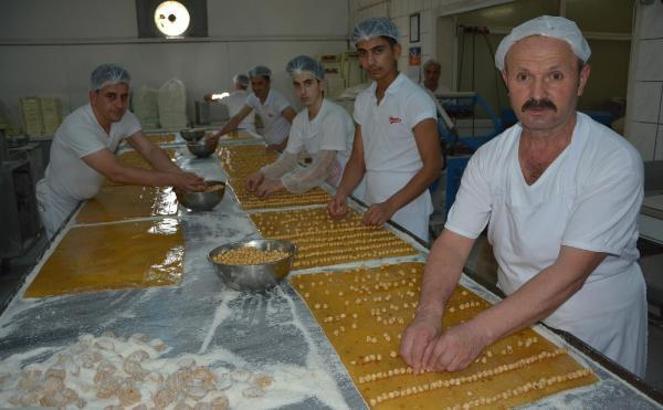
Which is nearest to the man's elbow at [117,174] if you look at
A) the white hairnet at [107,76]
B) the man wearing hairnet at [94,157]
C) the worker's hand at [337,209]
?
the man wearing hairnet at [94,157]

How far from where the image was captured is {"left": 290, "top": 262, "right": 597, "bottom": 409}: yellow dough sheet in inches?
51.1

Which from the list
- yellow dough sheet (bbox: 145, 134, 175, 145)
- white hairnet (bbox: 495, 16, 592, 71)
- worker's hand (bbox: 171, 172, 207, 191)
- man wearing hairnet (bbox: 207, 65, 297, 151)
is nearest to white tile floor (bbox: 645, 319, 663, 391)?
white hairnet (bbox: 495, 16, 592, 71)

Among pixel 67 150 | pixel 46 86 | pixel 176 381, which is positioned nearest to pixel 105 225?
pixel 67 150

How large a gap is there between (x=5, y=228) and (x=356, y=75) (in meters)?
5.79

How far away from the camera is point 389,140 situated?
3049 mm

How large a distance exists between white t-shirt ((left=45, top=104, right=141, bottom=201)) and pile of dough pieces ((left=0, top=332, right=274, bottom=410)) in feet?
6.72

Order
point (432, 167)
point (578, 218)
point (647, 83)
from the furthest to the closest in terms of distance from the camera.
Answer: point (647, 83)
point (432, 167)
point (578, 218)

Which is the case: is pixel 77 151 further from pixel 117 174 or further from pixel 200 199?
pixel 200 199

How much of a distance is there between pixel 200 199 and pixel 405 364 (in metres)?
1.93

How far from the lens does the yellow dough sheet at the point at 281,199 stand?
129 inches

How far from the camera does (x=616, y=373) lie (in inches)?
52.7

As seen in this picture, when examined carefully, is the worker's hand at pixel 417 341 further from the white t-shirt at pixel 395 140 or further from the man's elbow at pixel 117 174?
the man's elbow at pixel 117 174

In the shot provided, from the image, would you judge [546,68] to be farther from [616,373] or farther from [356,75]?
[356,75]

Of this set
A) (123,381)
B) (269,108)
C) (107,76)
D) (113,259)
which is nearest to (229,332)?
(123,381)
